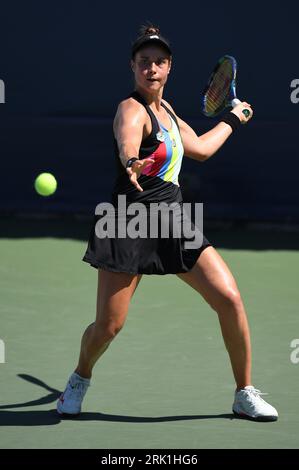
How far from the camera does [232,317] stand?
534cm

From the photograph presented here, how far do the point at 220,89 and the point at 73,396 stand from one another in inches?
71.1

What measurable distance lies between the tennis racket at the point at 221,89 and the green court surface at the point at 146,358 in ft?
4.52

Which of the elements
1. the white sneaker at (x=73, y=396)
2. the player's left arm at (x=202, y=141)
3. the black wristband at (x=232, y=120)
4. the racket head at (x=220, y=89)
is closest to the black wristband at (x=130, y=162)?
the player's left arm at (x=202, y=141)

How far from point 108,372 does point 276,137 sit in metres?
4.38

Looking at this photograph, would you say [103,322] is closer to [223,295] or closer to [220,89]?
[223,295]

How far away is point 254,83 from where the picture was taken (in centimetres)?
997

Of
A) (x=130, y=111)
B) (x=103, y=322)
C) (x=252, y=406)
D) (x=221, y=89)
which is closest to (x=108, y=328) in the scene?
(x=103, y=322)

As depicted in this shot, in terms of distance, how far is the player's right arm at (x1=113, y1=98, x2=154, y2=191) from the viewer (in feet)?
16.3

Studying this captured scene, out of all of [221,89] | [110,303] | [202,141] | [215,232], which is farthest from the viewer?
[215,232]

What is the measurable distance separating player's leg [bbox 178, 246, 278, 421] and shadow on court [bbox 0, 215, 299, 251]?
13.0 feet

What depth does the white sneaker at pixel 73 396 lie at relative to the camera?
542 cm

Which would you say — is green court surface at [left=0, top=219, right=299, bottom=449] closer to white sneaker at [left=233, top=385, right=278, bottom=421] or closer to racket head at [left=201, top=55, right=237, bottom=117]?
white sneaker at [left=233, top=385, right=278, bottom=421]

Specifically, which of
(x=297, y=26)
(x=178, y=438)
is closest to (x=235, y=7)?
(x=297, y=26)

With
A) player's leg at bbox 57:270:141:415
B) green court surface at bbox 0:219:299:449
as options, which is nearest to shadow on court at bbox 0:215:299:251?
green court surface at bbox 0:219:299:449
